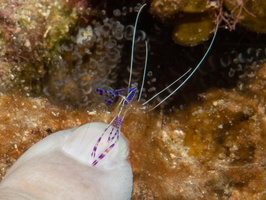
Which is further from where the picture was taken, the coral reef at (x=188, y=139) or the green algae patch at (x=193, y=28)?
the coral reef at (x=188, y=139)

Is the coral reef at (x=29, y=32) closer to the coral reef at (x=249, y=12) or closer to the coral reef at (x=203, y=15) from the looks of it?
the coral reef at (x=203, y=15)

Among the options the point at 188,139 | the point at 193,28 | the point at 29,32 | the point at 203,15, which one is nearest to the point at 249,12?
the point at 203,15

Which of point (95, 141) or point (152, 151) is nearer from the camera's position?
point (95, 141)

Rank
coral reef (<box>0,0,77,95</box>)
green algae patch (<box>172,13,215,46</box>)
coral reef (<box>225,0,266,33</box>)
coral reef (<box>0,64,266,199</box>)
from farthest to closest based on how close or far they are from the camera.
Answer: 1. coral reef (<box>0,64,266,199</box>)
2. coral reef (<box>0,0,77,95</box>)
3. green algae patch (<box>172,13,215,46</box>)
4. coral reef (<box>225,0,266,33</box>)

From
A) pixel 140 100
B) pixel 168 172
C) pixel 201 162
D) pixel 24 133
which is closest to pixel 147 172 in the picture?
pixel 168 172

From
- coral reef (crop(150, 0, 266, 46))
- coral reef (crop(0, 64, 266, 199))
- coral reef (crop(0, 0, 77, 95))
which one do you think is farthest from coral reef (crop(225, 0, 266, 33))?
coral reef (crop(0, 0, 77, 95))

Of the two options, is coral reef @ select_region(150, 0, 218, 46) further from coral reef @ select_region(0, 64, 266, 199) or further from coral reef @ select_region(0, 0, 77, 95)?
coral reef @ select_region(0, 0, 77, 95)

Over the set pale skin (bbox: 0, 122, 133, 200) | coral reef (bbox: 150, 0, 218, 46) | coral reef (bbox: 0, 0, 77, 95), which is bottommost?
pale skin (bbox: 0, 122, 133, 200)

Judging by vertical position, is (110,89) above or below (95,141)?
above

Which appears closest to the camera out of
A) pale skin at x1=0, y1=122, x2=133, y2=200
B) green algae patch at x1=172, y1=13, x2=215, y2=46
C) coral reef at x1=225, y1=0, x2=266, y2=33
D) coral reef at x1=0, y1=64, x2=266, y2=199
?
coral reef at x1=225, y1=0, x2=266, y2=33

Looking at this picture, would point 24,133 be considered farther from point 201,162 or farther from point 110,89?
point 201,162

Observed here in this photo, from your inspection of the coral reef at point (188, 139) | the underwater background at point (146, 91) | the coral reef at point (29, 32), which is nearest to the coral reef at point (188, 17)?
the underwater background at point (146, 91)
